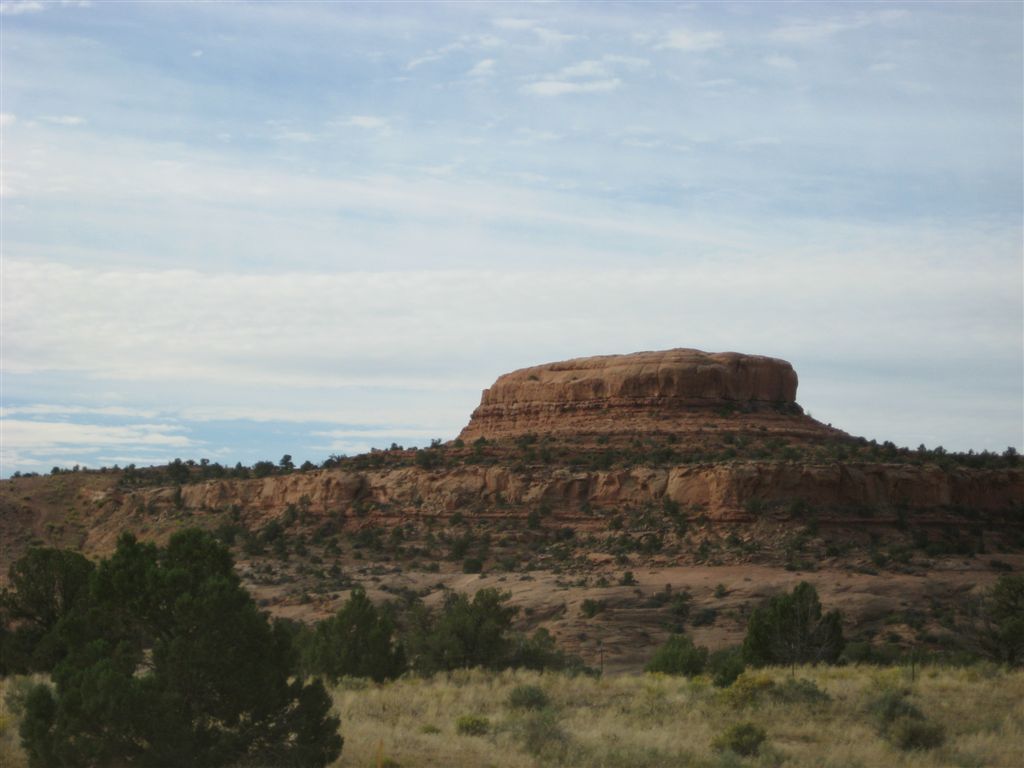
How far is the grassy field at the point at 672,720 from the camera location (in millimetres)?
20703

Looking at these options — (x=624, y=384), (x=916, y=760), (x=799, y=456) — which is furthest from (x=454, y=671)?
(x=624, y=384)

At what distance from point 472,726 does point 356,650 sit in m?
9.48

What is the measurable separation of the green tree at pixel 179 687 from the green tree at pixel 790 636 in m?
20.8

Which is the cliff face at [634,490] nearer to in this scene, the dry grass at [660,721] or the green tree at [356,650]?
the dry grass at [660,721]

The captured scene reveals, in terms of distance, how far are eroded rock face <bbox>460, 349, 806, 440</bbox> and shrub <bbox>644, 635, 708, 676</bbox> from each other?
3519 cm

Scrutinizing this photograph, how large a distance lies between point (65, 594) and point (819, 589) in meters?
33.5

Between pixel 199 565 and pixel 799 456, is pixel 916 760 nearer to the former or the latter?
pixel 199 565

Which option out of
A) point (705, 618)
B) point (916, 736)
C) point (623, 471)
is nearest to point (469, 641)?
point (705, 618)

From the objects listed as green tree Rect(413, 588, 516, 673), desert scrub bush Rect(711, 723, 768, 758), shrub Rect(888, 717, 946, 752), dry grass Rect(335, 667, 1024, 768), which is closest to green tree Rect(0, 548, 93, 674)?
dry grass Rect(335, 667, 1024, 768)

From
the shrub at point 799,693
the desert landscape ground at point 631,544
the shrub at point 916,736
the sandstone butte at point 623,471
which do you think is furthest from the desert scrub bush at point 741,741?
the sandstone butte at point 623,471

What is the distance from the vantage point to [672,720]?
993 inches

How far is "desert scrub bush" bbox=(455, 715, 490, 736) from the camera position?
23.6 metres

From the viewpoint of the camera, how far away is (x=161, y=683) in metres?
17.3

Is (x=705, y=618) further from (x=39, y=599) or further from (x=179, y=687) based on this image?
(x=179, y=687)
